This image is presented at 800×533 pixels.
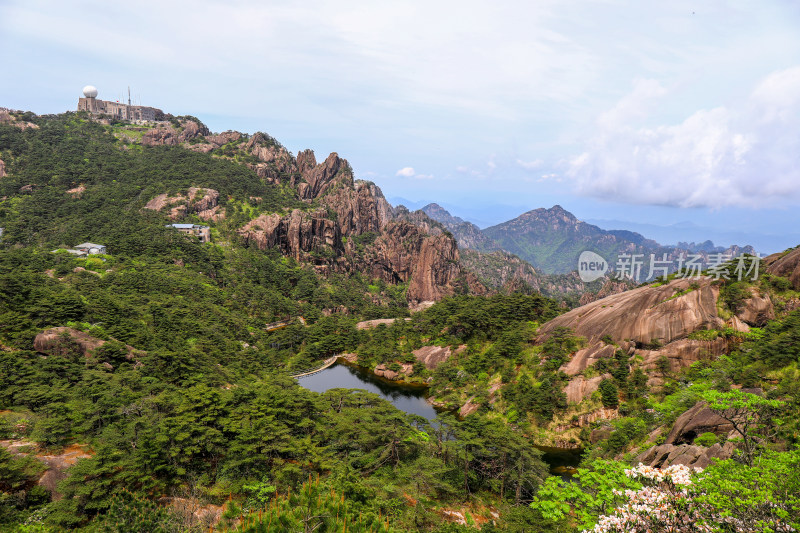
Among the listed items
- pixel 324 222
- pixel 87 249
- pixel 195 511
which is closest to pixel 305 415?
pixel 195 511

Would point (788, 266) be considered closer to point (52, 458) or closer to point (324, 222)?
point (52, 458)

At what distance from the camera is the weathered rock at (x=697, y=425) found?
22.3m

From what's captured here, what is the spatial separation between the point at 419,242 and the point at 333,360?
72.8 m

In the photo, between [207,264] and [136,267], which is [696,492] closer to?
[136,267]

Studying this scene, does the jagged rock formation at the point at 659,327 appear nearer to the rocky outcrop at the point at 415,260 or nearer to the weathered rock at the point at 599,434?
the weathered rock at the point at 599,434

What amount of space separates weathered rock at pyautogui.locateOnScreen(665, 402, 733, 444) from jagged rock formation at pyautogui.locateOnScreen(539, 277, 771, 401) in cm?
1620

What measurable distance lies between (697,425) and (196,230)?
10296cm

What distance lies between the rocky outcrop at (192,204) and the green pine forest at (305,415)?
25787mm

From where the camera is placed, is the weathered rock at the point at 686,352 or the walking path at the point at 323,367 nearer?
the weathered rock at the point at 686,352

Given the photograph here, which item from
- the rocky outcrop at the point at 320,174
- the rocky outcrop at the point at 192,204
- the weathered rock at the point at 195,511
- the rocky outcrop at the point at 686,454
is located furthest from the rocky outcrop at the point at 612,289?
the weathered rock at the point at 195,511

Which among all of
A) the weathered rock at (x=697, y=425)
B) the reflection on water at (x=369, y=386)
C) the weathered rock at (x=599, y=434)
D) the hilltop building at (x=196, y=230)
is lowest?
the reflection on water at (x=369, y=386)

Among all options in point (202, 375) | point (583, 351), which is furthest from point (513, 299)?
point (202, 375)

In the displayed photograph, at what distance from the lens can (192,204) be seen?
345 ft

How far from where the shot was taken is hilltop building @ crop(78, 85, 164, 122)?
529ft
